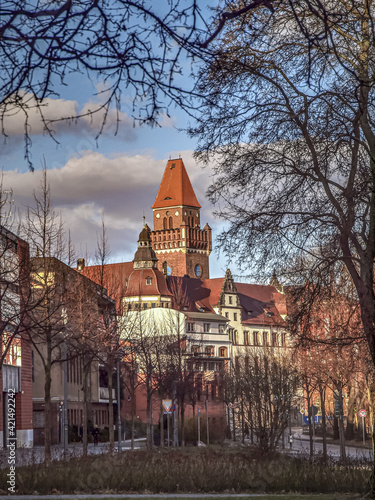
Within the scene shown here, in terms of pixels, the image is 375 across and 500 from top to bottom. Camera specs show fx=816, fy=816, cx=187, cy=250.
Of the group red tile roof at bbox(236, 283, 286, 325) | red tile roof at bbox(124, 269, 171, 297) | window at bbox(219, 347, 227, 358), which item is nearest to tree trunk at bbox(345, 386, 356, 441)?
window at bbox(219, 347, 227, 358)

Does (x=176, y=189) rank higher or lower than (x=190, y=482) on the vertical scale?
higher

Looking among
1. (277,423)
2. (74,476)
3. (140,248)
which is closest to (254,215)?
(74,476)

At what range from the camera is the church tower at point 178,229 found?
627 feet

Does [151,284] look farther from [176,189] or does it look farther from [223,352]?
[176,189]

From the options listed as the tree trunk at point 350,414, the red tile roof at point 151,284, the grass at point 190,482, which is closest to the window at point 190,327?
the red tile roof at point 151,284

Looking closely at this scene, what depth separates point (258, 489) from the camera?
54.7 feet

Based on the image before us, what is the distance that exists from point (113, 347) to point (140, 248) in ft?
376

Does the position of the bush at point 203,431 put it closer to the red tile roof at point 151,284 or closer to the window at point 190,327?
the window at point 190,327

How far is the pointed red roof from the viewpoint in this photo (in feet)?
636

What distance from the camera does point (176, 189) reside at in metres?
194

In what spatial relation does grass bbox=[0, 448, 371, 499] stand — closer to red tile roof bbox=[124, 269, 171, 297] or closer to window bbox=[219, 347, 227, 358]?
window bbox=[219, 347, 227, 358]

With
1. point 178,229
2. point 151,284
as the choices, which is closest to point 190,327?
point 151,284

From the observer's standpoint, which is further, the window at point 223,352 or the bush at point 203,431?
the window at point 223,352

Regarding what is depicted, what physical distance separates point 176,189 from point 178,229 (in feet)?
31.4
